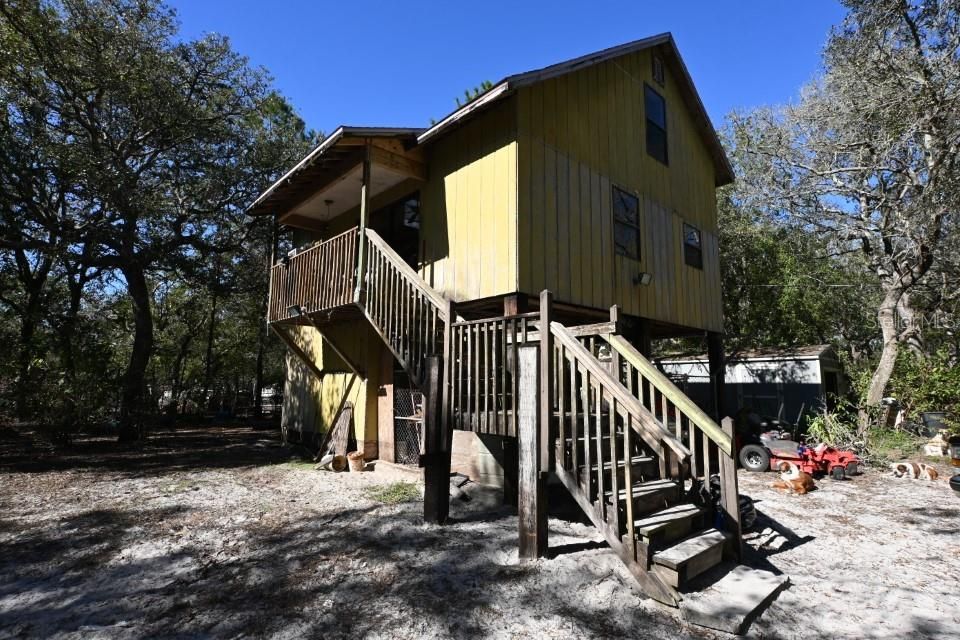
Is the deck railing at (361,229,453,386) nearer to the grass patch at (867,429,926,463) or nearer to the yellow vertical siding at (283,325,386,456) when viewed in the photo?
the yellow vertical siding at (283,325,386,456)

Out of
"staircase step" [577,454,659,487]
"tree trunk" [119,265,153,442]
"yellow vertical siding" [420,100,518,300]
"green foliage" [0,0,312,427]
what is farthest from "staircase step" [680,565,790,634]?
"tree trunk" [119,265,153,442]

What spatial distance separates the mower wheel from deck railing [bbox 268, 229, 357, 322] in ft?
25.3

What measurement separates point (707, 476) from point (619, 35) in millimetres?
9126

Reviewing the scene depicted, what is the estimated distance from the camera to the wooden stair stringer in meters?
3.84

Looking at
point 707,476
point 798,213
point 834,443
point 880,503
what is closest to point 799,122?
point 798,213

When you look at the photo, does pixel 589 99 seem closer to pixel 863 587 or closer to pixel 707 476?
pixel 707 476

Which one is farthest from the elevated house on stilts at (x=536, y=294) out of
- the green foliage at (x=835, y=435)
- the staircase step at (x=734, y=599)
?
the green foliage at (x=835, y=435)

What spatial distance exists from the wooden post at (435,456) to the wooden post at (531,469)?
1.25 m

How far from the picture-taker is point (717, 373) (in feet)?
→ 39.5

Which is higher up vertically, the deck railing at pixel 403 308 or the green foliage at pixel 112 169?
the green foliage at pixel 112 169

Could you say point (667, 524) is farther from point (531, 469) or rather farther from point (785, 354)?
point (785, 354)

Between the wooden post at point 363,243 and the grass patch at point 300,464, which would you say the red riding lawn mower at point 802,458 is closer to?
the wooden post at point 363,243

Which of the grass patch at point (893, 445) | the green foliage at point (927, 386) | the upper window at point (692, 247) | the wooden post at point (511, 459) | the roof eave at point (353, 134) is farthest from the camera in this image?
the green foliage at point (927, 386)

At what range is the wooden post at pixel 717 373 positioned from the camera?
39.1 feet
